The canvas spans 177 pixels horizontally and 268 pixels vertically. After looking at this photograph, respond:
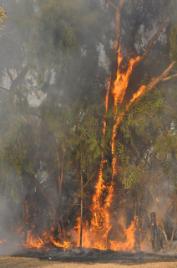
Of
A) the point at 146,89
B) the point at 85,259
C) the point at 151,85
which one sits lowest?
the point at 85,259

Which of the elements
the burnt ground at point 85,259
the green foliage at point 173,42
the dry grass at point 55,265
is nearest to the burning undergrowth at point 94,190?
the green foliage at point 173,42

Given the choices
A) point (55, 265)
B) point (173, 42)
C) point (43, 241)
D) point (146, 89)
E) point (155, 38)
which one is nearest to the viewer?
point (55, 265)

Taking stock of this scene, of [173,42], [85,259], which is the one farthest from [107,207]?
[173,42]

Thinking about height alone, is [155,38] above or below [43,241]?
above

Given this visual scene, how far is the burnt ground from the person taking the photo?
13.0m

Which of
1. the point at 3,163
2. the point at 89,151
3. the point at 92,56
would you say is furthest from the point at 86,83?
the point at 3,163

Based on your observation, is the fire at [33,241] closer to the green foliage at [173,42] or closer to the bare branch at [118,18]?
the bare branch at [118,18]

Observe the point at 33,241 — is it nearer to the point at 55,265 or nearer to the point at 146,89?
the point at 55,265

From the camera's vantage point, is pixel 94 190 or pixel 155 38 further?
pixel 94 190

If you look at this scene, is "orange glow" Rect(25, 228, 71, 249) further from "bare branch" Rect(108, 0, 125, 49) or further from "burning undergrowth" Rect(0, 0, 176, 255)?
"bare branch" Rect(108, 0, 125, 49)

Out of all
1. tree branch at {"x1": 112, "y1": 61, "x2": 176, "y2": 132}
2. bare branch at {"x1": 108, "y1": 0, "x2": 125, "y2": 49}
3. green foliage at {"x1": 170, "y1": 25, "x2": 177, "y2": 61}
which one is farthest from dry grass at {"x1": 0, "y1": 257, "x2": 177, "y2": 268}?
bare branch at {"x1": 108, "y1": 0, "x2": 125, "y2": 49}

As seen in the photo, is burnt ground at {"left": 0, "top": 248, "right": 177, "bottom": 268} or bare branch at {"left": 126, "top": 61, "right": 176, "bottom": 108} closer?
burnt ground at {"left": 0, "top": 248, "right": 177, "bottom": 268}

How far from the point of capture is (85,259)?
1495cm

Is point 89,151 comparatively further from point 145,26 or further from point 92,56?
point 145,26
